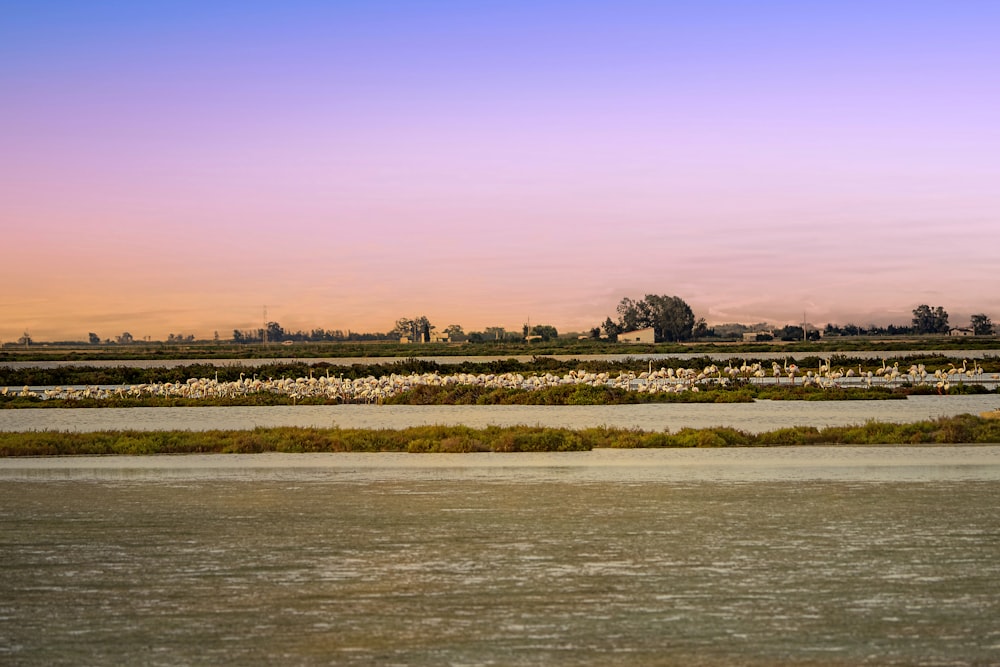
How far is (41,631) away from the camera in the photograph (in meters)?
7.08

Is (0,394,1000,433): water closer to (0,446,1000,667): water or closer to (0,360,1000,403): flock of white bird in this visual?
(0,360,1000,403): flock of white bird

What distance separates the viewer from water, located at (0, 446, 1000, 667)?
6.66 metres

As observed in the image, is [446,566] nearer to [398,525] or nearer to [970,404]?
[398,525]

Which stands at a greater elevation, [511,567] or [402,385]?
[402,385]

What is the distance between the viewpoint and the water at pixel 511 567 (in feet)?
21.9

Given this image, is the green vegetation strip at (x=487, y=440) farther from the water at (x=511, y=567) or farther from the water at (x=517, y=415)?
the water at (x=511, y=567)

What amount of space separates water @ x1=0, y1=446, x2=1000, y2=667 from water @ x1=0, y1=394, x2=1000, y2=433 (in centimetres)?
782

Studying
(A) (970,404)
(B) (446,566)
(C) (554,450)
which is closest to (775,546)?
(B) (446,566)

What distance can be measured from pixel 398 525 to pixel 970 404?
69.4 feet

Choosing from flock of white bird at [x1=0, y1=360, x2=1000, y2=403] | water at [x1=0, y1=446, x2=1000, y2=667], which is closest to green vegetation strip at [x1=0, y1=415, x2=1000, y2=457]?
water at [x1=0, y1=446, x2=1000, y2=667]

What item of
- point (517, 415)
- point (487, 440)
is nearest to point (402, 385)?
point (517, 415)

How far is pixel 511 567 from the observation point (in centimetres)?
882

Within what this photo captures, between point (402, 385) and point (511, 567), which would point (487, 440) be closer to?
point (511, 567)

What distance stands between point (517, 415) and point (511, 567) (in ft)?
54.3
